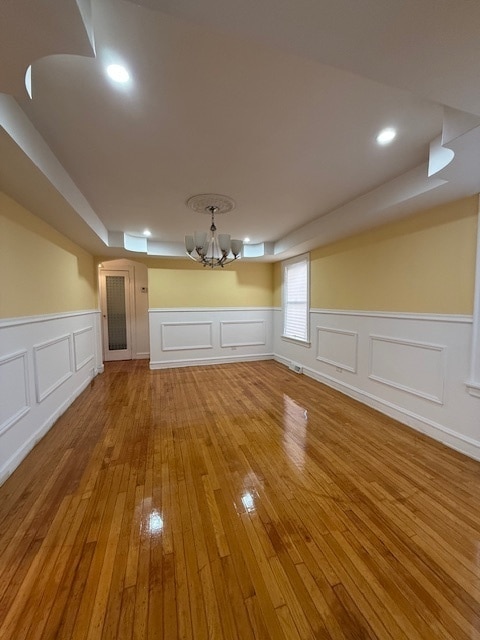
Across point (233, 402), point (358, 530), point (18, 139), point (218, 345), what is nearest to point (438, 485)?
point (358, 530)

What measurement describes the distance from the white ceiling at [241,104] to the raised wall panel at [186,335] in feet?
9.22

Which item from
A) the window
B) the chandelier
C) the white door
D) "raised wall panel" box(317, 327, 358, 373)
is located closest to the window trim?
the window

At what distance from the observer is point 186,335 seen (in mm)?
5551

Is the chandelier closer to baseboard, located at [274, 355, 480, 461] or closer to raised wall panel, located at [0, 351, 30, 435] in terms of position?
raised wall panel, located at [0, 351, 30, 435]

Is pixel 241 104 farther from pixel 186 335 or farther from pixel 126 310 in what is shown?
pixel 126 310

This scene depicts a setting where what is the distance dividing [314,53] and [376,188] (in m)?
2.00

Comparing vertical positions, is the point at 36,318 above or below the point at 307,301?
below

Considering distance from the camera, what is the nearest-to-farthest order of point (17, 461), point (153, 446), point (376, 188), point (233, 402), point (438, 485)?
1. point (438, 485)
2. point (17, 461)
3. point (153, 446)
4. point (376, 188)
5. point (233, 402)

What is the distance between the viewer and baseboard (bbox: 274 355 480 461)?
90.5 inches

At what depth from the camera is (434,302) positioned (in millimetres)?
2584

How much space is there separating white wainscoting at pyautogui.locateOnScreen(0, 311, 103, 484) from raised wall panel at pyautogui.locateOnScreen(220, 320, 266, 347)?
9.24 ft

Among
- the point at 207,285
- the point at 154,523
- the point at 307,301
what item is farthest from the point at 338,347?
the point at 154,523

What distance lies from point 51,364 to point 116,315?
3490 mm

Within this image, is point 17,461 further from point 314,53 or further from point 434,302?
point 434,302
